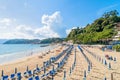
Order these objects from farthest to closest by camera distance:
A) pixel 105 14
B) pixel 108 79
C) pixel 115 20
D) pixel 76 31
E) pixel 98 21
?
pixel 76 31, pixel 105 14, pixel 98 21, pixel 115 20, pixel 108 79

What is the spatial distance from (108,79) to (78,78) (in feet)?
8.95

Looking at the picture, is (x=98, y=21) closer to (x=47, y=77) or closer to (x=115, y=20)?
(x=115, y=20)

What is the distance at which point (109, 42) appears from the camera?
7625cm

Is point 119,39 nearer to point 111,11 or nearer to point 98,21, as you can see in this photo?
point 98,21

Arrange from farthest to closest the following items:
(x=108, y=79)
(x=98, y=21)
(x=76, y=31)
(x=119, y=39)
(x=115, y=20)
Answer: (x=76, y=31)
(x=98, y=21)
(x=115, y=20)
(x=119, y=39)
(x=108, y=79)

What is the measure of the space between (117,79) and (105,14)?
97.3 metres

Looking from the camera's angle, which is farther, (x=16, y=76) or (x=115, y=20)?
(x=115, y=20)

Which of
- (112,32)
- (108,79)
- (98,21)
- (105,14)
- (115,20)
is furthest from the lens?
(105,14)

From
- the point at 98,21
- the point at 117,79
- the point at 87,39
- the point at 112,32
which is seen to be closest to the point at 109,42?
the point at 112,32

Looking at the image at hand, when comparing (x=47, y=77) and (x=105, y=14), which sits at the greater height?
(x=105, y=14)

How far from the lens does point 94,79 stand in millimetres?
17688

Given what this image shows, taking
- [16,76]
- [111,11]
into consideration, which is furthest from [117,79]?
[111,11]

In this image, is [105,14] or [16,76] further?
[105,14]

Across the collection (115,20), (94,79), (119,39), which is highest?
(115,20)
